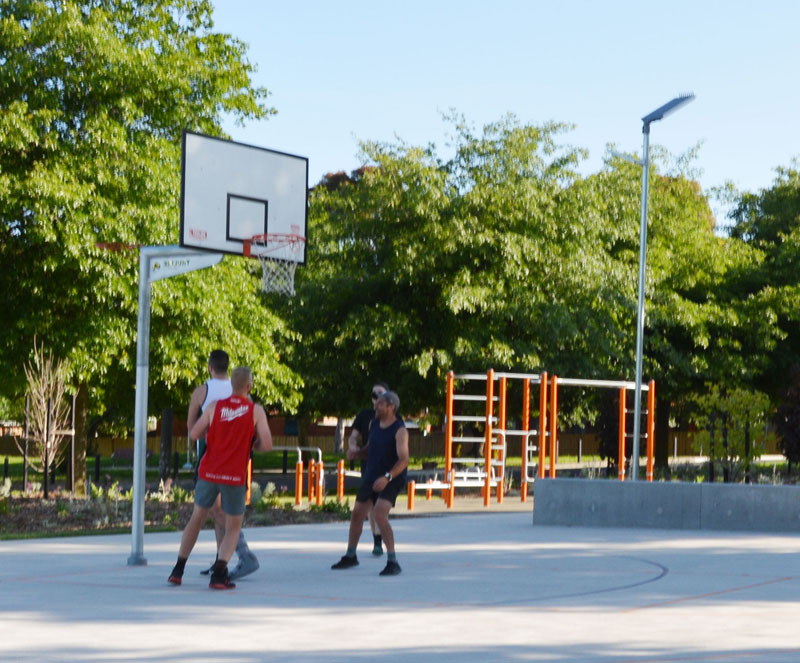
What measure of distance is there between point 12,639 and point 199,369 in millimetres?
17999

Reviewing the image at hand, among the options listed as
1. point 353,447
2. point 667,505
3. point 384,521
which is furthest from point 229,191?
point 667,505

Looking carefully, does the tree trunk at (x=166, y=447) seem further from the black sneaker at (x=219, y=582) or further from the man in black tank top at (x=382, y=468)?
the black sneaker at (x=219, y=582)

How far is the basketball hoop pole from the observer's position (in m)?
12.7

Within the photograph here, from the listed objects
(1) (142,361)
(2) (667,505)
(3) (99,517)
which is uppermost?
(1) (142,361)

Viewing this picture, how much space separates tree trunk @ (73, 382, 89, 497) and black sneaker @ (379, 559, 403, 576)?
16171 mm

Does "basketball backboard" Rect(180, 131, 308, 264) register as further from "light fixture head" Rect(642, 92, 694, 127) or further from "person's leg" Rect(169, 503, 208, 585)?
"light fixture head" Rect(642, 92, 694, 127)

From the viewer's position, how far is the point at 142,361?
13.0m

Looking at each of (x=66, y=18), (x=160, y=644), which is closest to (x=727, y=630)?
(x=160, y=644)

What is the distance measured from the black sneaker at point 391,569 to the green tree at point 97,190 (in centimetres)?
1323

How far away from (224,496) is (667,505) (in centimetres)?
967

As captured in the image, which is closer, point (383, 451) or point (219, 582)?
point (219, 582)

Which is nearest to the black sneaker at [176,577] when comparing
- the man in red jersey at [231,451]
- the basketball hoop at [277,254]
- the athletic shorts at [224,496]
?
the man in red jersey at [231,451]

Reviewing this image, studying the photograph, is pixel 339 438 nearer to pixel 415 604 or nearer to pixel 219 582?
pixel 219 582

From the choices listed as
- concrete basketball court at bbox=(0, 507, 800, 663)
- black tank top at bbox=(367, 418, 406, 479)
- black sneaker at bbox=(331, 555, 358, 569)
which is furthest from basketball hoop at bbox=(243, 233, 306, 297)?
black sneaker at bbox=(331, 555, 358, 569)
